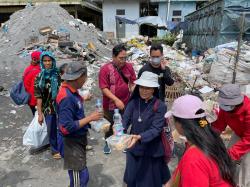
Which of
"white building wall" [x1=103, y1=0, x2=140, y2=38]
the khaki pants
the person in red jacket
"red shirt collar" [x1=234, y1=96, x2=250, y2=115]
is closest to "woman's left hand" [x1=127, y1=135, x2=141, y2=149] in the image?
Result: "red shirt collar" [x1=234, y1=96, x2=250, y2=115]

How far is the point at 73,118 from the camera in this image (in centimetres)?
279

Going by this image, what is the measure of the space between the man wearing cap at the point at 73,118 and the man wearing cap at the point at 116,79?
0.87 metres

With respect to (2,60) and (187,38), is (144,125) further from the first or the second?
(187,38)

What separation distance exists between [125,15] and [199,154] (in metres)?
24.0

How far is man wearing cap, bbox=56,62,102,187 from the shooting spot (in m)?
2.70

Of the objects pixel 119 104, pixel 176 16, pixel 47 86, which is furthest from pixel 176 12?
pixel 119 104

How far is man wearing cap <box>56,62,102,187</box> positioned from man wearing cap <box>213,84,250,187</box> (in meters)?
1.17

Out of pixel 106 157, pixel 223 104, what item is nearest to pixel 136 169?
pixel 223 104

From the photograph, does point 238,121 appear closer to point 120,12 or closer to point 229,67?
point 229,67

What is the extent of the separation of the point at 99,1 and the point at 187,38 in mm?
8869

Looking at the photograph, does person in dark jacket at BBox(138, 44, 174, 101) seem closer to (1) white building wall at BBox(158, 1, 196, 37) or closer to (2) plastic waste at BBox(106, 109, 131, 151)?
(2) plastic waste at BBox(106, 109, 131, 151)

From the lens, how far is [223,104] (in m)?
2.49

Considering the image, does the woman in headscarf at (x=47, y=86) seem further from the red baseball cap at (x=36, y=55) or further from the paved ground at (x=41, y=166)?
the paved ground at (x=41, y=166)

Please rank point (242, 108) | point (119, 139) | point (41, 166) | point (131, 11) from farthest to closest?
point (131, 11)
point (41, 166)
point (119, 139)
point (242, 108)
